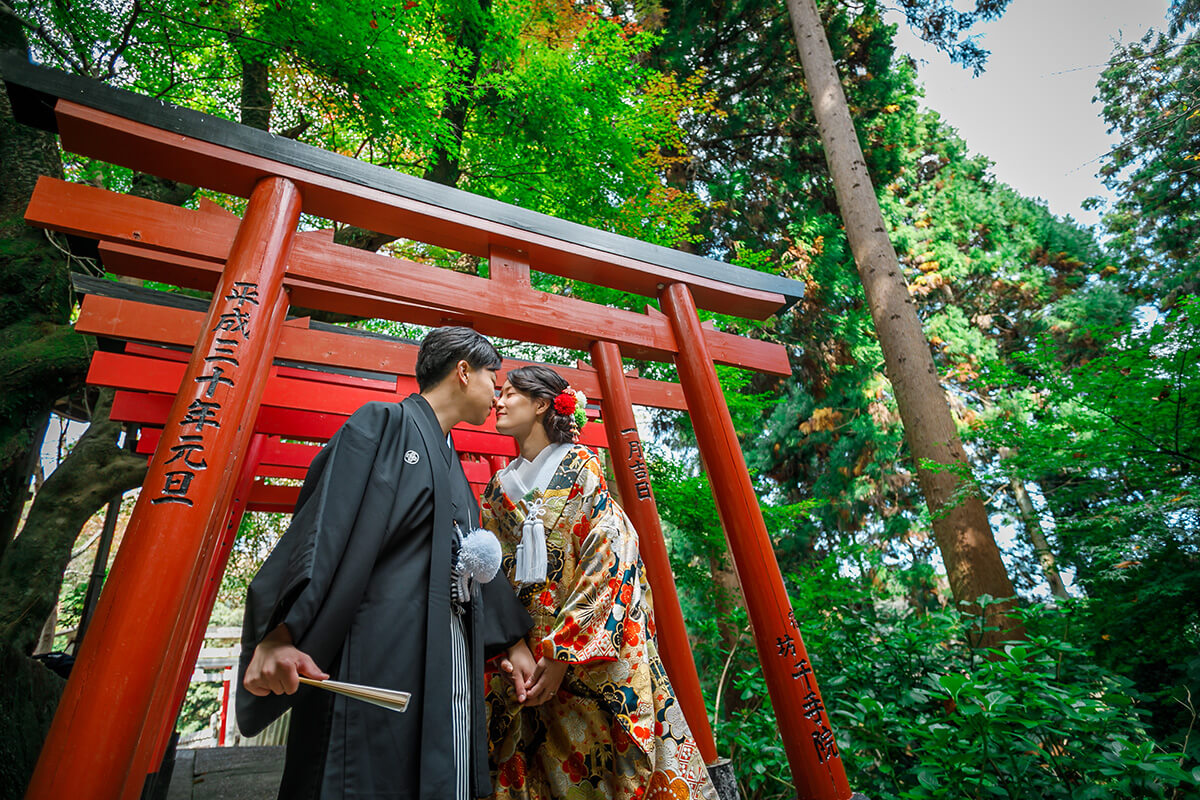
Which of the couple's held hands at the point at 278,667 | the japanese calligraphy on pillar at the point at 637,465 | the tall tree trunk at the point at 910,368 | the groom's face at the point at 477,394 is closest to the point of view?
the couple's held hands at the point at 278,667

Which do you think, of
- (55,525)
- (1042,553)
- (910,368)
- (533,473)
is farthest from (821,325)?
(55,525)

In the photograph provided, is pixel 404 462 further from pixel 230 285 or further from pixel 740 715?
pixel 740 715

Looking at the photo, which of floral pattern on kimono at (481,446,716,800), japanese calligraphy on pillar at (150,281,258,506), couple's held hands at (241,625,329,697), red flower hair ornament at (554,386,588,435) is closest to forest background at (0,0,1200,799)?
floral pattern on kimono at (481,446,716,800)

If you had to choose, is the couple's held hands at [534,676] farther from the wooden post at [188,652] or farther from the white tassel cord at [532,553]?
the wooden post at [188,652]

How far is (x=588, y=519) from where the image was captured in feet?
7.31

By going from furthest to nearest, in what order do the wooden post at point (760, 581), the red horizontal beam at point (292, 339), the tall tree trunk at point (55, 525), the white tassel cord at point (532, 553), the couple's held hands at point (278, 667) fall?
1. the tall tree trunk at point (55, 525)
2. the red horizontal beam at point (292, 339)
3. the wooden post at point (760, 581)
4. the white tassel cord at point (532, 553)
5. the couple's held hands at point (278, 667)

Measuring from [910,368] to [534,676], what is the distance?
557 centimetres

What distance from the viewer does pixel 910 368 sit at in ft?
20.1

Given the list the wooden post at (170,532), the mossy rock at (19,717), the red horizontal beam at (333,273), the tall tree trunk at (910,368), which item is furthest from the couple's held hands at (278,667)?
the tall tree trunk at (910,368)

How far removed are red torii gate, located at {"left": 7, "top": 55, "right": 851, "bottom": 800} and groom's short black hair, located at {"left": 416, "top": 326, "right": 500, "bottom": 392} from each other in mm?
637

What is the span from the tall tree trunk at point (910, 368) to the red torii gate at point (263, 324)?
112 inches

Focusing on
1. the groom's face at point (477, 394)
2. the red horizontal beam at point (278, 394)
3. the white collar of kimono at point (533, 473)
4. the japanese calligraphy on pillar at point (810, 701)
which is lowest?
the japanese calligraphy on pillar at point (810, 701)

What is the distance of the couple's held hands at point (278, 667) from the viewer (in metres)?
1.39

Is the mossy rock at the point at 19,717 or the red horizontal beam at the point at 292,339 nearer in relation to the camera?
the mossy rock at the point at 19,717
